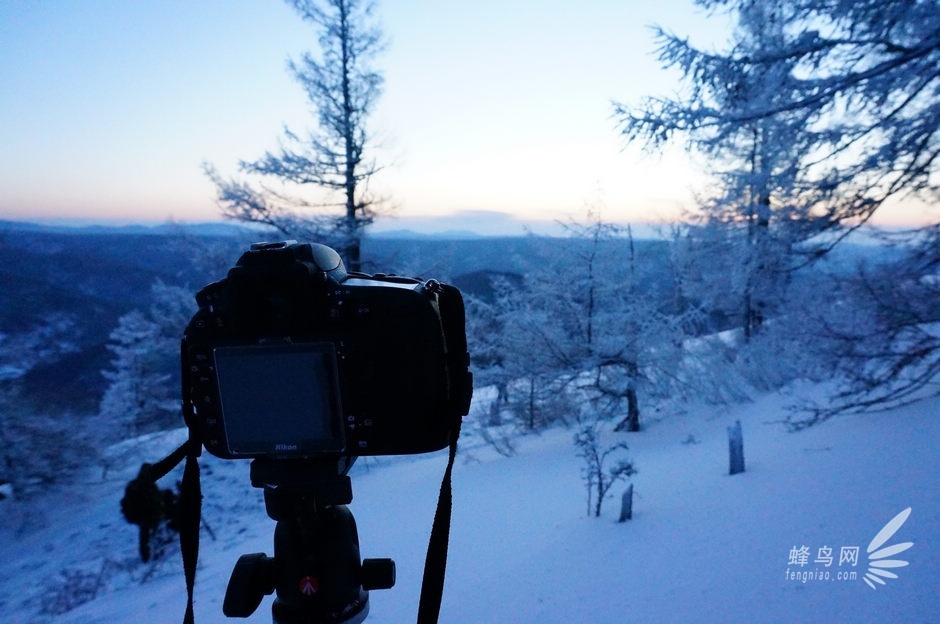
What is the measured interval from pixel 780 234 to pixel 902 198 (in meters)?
1.00

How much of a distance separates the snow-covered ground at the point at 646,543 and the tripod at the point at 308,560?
2.29 m

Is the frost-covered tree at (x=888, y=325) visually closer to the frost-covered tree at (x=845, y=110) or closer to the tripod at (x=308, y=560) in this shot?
the frost-covered tree at (x=845, y=110)

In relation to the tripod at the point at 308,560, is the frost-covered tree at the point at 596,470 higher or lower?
lower

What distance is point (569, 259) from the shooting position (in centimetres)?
1214

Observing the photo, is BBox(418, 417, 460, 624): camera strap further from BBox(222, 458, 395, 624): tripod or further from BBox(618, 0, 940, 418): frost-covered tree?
BBox(618, 0, 940, 418): frost-covered tree

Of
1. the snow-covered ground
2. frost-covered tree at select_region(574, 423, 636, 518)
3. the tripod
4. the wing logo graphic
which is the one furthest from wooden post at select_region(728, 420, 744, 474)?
the tripod

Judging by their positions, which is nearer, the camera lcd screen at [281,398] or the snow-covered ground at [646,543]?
the camera lcd screen at [281,398]

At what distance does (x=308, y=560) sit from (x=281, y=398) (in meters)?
0.42

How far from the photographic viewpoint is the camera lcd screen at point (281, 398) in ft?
3.76

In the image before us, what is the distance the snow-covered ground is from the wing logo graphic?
36mm

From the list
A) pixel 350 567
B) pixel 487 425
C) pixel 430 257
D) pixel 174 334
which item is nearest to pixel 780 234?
pixel 350 567

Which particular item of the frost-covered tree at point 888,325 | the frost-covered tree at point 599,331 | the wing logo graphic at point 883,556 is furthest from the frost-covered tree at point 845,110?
the frost-covered tree at point 599,331

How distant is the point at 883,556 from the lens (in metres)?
2.89

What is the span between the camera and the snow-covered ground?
2.94 m
